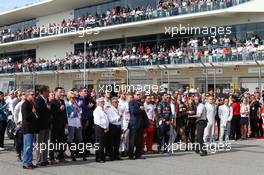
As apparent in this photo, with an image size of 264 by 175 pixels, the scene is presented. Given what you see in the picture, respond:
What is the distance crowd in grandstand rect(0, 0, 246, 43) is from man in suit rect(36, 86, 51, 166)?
20787 mm

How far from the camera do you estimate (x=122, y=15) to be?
38.8m

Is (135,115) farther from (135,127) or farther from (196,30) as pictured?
(196,30)

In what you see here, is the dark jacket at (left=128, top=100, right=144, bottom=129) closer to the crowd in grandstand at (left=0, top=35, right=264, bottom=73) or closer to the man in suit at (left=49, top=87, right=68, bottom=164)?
the man in suit at (left=49, top=87, right=68, bottom=164)

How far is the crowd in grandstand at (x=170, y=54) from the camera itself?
93.0ft

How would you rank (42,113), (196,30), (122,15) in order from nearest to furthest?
(42,113), (196,30), (122,15)

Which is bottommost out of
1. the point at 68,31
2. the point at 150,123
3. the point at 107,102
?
the point at 150,123

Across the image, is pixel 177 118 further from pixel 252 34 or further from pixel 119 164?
pixel 252 34

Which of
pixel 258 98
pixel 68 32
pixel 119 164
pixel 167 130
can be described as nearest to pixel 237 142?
pixel 258 98

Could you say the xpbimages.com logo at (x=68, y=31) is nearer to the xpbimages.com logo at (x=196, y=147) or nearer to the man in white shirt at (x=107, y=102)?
the xpbimages.com logo at (x=196, y=147)

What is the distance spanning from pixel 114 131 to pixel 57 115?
167cm

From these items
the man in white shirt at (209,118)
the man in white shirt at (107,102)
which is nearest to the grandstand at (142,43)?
the man in white shirt at (209,118)

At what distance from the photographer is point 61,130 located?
12445 mm

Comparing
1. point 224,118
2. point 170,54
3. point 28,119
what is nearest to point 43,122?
point 28,119

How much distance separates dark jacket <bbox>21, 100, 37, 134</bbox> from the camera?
11.5 metres
